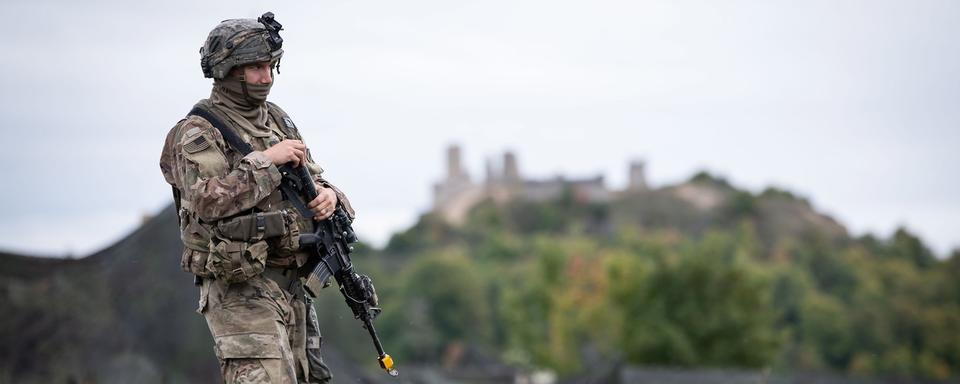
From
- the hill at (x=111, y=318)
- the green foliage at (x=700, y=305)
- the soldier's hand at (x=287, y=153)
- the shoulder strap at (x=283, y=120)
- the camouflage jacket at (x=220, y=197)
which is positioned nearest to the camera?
the camouflage jacket at (x=220, y=197)

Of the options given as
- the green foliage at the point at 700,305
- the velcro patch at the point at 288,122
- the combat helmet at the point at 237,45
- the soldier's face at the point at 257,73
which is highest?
the combat helmet at the point at 237,45

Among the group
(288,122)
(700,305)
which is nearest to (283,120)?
(288,122)

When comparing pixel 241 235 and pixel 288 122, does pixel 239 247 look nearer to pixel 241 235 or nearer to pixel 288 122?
pixel 241 235

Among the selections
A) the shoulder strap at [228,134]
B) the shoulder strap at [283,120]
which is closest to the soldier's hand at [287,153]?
the shoulder strap at [228,134]

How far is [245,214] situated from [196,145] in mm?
406

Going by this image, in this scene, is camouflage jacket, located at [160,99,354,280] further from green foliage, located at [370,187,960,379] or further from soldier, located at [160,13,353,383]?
green foliage, located at [370,187,960,379]

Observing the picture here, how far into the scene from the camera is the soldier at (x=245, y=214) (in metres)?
6.92

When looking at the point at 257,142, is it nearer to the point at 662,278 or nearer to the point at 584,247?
the point at 662,278

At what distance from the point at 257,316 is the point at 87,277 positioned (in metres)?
7.37

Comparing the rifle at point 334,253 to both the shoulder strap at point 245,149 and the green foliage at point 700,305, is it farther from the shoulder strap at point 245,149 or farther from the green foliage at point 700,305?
the green foliage at point 700,305

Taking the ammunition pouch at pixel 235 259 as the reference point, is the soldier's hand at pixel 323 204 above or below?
above

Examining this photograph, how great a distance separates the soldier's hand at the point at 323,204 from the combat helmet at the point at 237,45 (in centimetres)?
70

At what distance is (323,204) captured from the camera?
7.20m

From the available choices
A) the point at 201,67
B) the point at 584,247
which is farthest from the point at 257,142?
the point at 584,247
